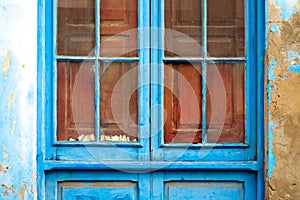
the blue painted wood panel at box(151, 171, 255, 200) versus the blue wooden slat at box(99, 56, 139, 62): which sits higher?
the blue wooden slat at box(99, 56, 139, 62)

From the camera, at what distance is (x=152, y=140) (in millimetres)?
3723

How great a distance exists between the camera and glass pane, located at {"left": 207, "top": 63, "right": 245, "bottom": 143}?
375cm

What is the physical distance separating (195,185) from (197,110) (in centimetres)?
46

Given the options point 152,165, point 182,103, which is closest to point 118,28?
point 182,103

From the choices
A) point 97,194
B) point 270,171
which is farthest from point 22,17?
point 270,171

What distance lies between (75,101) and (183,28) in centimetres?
81

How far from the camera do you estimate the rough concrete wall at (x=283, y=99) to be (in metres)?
3.57

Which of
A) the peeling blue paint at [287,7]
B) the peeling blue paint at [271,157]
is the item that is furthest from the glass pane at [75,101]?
the peeling blue paint at [287,7]

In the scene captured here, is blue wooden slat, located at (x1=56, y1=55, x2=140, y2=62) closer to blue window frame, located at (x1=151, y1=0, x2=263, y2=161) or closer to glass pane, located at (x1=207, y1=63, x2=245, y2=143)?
blue window frame, located at (x1=151, y1=0, x2=263, y2=161)

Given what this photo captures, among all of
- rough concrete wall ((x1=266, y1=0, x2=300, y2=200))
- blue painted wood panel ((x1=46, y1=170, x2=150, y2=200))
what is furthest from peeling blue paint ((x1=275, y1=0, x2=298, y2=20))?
blue painted wood panel ((x1=46, y1=170, x2=150, y2=200))

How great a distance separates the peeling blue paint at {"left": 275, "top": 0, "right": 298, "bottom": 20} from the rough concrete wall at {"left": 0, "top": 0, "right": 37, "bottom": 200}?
151cm

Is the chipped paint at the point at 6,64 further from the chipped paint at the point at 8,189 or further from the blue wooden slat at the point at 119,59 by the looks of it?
the chipped paint at the point at 8,189

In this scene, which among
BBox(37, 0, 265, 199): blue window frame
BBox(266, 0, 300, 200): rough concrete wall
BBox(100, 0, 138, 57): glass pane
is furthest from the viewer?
BBox(100, 0, 138, 57): glass pane

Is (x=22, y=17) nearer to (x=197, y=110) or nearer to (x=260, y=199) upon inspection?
(x=197, y=110)
